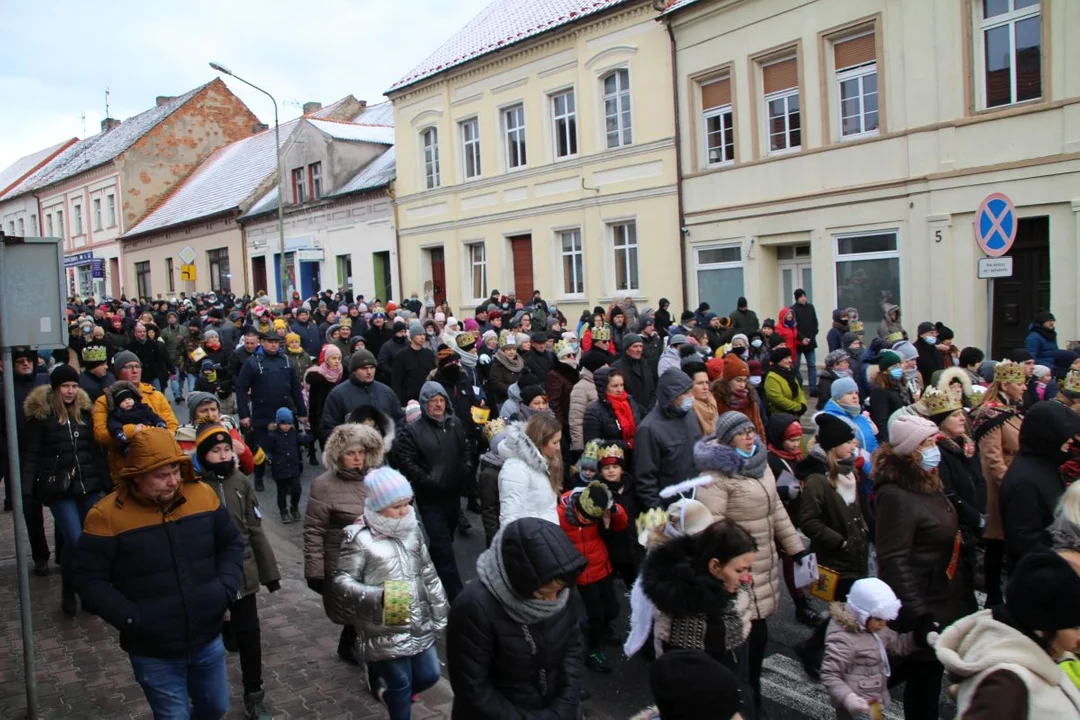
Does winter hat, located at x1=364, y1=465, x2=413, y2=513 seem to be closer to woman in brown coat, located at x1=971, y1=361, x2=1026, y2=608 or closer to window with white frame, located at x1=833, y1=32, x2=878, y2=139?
woman in brown coat, located at x1=971, y1=361, x2=1026, y2=608

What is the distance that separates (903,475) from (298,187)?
3350 cm

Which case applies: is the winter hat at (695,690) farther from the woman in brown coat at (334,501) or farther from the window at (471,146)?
the window at (471,146)

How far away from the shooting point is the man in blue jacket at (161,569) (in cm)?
Result: 408

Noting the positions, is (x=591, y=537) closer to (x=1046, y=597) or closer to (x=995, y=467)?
(x=995, y=467)

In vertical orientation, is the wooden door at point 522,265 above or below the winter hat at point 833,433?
above

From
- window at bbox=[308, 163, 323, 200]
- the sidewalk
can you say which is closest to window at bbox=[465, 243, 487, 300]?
window at bbox=[308, 163, 323, 200]

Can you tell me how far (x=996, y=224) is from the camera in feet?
33.3

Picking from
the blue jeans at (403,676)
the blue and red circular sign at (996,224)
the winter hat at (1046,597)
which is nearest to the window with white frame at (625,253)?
the blue and red circular sign at (996,224)

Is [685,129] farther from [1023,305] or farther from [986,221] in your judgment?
[986,221]

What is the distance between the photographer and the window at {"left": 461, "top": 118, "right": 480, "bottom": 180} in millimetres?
26672

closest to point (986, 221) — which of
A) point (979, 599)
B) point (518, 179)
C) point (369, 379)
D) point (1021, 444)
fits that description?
point (979, 599)

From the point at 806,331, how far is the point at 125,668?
44.9 feet

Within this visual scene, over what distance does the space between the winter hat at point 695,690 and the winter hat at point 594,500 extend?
10.2 feet

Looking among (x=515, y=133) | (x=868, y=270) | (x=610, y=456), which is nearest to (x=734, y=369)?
(x=610, y=456)
